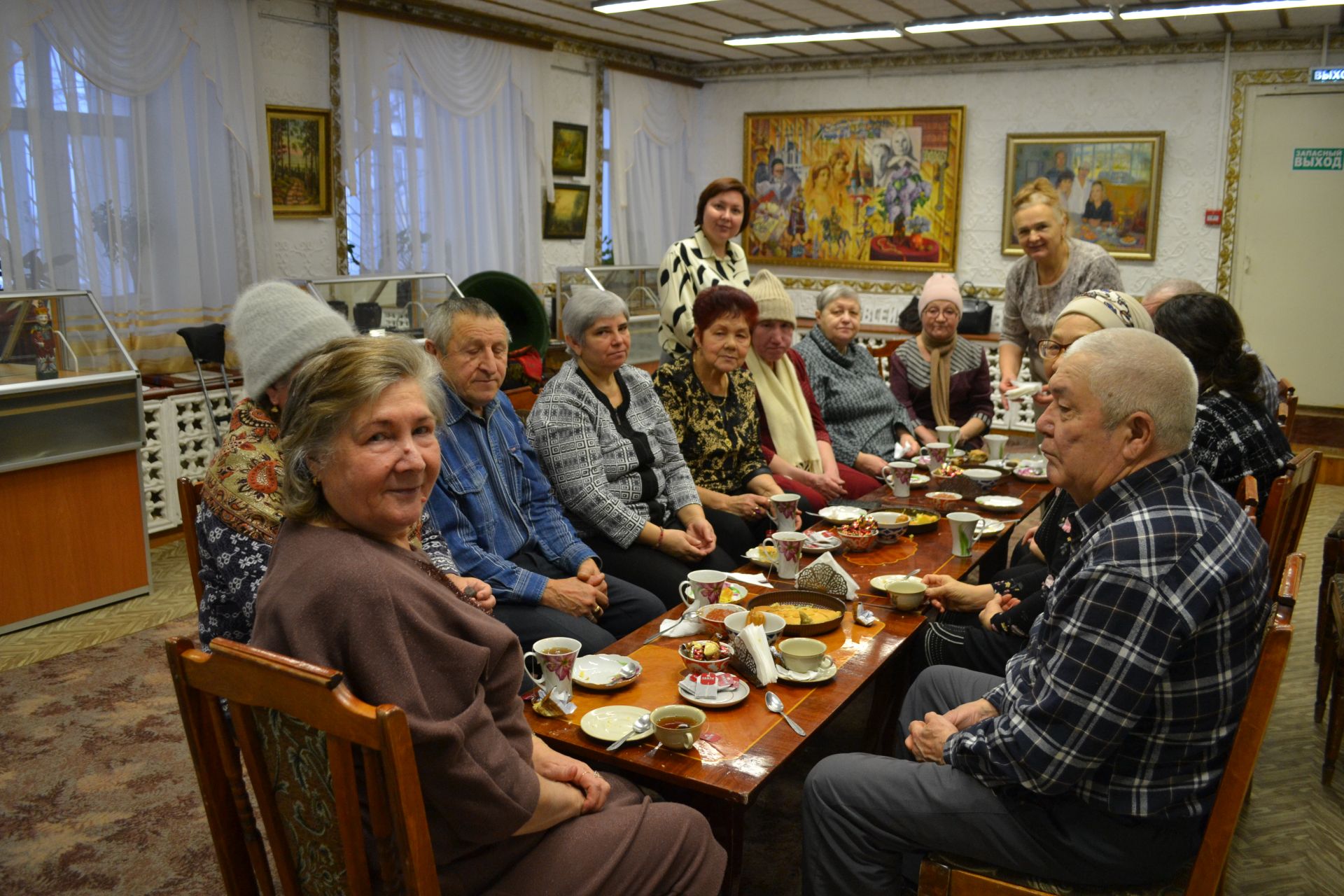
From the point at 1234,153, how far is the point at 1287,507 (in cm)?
628

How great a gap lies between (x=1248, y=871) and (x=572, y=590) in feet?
6.32

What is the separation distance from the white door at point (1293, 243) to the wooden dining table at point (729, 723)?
6.72 m

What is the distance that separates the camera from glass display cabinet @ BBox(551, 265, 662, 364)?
24.2ft

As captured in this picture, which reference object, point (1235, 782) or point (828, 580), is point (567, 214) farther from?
point (1235, 782)

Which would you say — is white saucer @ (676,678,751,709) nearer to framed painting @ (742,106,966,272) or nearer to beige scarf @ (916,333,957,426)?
beige scarf @ (916,333,957,426)

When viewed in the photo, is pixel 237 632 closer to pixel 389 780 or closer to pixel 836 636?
pixel 389 780

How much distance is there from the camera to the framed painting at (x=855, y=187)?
8789 millimetres

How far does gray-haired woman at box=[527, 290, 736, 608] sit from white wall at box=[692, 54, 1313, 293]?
6050mm

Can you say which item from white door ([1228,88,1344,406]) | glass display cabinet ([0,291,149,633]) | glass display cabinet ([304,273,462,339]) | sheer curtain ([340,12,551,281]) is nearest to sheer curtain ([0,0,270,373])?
glass display cabinet ([304,273,462,339])

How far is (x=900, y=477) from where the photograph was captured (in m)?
3.75

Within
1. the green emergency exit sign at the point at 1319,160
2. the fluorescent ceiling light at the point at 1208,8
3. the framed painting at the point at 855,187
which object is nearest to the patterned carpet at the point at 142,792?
the fluorescent ceiling light at the point at 1208,8

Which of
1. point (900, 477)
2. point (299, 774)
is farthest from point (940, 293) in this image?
point (299, 774)

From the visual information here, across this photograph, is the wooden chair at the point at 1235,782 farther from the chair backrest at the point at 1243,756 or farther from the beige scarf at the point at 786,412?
the beige scarf at the point at 786,412

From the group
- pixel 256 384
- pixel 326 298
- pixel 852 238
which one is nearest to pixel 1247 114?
pixel 852 238
